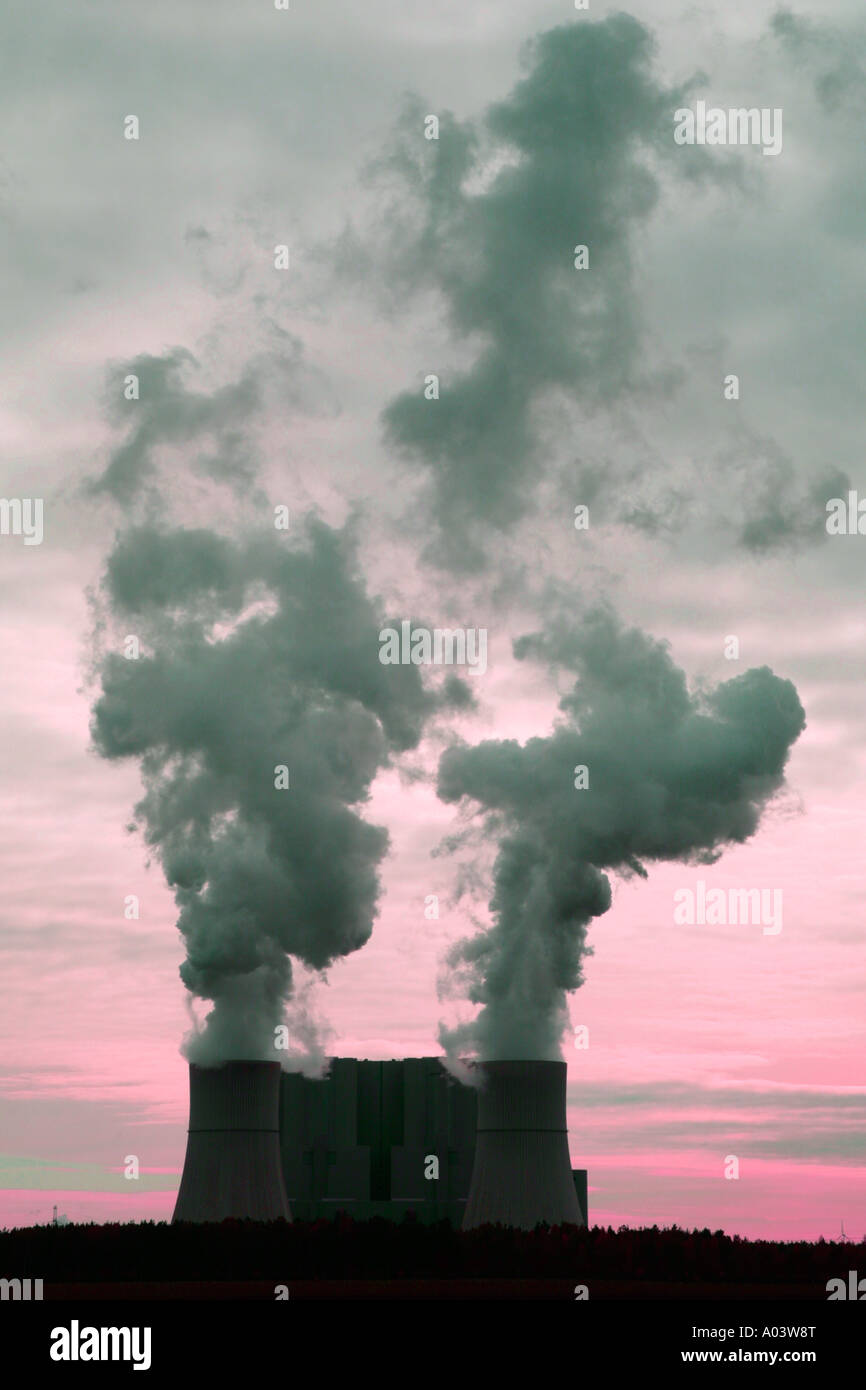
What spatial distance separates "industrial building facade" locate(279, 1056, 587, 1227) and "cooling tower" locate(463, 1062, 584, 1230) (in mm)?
19536

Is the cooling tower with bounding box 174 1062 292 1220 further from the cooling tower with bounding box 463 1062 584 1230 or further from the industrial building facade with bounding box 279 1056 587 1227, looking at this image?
the industrial building facade with bounding box 279 1056 587 1227

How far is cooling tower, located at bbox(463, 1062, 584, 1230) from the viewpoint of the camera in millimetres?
46969

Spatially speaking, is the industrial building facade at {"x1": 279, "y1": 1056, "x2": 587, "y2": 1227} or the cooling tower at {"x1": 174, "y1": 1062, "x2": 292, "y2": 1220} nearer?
the cooling tower at {"x1": 174, "y1": 1062, "x2": 292, "y2": 1220}

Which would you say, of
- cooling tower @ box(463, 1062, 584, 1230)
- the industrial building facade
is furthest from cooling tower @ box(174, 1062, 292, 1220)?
the industrial building facade

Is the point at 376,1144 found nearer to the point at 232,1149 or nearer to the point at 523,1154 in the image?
the point at 232,1149

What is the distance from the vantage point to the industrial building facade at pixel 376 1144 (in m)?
66.5

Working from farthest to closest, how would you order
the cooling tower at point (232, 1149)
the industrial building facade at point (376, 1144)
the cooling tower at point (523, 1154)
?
the industrial building facade at point (376, 1144)
the cooling tower at point (232, 1149)
the cooling tower at point (523, 1154)

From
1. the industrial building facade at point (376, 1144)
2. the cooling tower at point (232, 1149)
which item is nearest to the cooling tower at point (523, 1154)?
the cooling tower at point (232, 1149)

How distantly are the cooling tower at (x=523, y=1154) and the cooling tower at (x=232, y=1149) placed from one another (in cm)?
621

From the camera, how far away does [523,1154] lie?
47.0 meters

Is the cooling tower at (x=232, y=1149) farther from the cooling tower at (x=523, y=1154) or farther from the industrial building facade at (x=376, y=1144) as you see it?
the industrial building facade at (x=376, y=1144)
